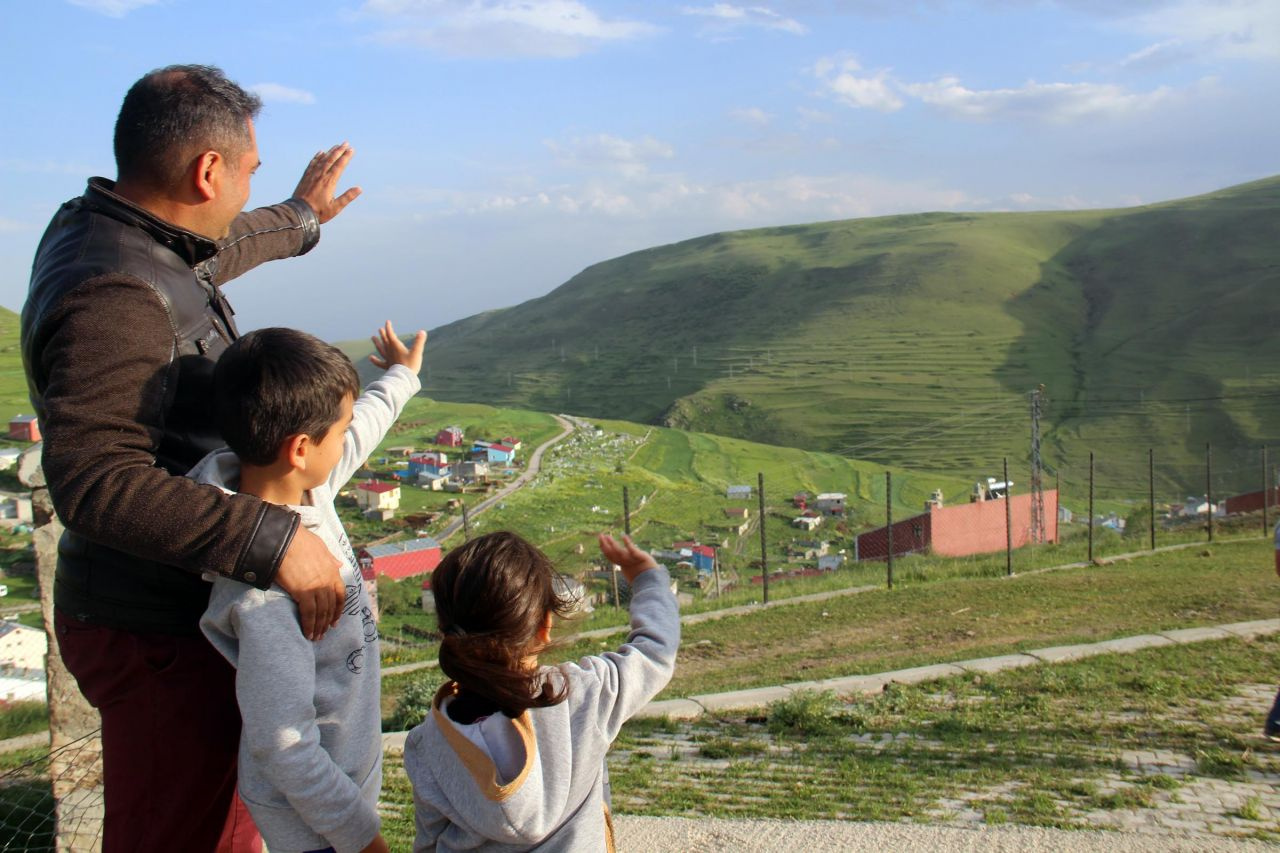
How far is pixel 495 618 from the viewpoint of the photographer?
1937 mm

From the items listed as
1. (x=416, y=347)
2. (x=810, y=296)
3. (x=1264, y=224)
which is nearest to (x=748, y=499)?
(x=416, y=347)

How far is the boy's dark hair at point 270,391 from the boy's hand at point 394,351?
800 mm

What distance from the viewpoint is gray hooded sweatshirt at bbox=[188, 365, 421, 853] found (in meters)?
1.83

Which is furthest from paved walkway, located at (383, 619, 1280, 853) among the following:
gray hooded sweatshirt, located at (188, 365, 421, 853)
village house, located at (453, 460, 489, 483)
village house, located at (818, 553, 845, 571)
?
village house, located at (453, 460, 489, 483)

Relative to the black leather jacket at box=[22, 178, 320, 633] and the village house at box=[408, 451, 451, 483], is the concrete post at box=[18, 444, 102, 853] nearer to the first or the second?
the black leather jacket at box=[22, 178, 320, 633]

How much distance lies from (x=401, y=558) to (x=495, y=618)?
14333mm

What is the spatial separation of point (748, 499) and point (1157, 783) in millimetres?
24485

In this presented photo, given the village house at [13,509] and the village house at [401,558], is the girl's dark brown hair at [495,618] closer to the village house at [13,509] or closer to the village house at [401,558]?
the village house at [13,509]

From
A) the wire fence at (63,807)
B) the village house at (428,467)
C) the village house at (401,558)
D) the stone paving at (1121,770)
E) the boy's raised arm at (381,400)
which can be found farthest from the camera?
the village house at (428,467)

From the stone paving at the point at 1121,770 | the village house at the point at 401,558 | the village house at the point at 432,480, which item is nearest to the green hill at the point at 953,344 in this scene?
the village house at the point at 432,480

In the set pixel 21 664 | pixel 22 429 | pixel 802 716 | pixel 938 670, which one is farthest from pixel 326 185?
pixel 22 429

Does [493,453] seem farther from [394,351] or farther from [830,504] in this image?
[394,351]

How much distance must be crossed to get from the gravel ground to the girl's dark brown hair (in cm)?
205

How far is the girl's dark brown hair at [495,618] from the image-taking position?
194 centimetres
